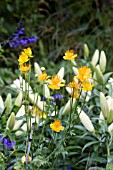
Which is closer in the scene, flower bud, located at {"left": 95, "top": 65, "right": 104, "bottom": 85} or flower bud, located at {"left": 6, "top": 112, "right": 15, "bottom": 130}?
flower bud, located at {"left": 6, "top": 112, "right": 15, "bottom": 130}

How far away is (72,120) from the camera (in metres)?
1.82

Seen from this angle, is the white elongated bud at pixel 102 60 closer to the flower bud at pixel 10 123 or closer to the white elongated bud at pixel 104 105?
the white elongated bud at pixel 104 105

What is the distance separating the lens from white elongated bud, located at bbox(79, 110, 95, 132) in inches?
81.7

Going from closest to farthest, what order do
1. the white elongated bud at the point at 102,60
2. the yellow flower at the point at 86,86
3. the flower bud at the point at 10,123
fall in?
the yellow flower at the point at 86,86 < the flower bud at the point at 10,123 < the white elongated bud at the point at 102,60

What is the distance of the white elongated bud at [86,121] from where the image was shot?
81.7 inches

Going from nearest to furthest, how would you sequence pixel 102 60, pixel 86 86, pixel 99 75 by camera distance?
pixel 86 86
pixel 99 75
pixel 102 60

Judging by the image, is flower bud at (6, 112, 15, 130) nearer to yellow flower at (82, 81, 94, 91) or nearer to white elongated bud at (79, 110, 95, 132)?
white elongated bud at (79, 110, 95, 132)

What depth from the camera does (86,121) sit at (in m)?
2.08

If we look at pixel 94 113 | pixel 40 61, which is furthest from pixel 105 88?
pixel 40 61

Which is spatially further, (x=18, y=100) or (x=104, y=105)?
(x=18, y=100)

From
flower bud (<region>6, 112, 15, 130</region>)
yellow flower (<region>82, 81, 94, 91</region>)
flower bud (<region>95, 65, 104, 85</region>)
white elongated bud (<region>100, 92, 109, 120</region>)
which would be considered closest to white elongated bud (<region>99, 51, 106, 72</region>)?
flower bud (<region>95, 65, 104, 85</region>)

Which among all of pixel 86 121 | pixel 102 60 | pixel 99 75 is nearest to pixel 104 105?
pixel 86 121

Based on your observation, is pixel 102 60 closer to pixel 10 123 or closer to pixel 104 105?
pixel 104 105

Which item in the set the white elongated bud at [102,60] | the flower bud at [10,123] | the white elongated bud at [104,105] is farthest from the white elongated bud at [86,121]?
the white elongated bud at [102,60]
